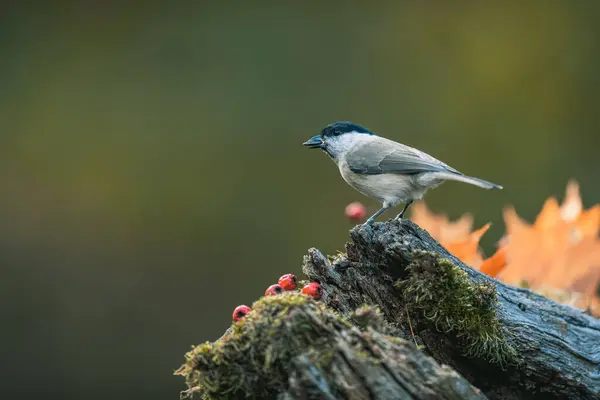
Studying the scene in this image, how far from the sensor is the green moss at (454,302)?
6.12ft

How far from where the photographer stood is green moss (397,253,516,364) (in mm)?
1865

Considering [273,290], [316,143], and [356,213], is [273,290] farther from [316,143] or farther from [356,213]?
[316,143]

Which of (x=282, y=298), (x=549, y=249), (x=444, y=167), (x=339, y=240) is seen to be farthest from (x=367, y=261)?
(x=339, y=240)

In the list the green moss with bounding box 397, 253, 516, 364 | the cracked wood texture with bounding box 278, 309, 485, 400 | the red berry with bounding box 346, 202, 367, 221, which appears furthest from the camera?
the red berry with bounding box 346, 202, 367, 221

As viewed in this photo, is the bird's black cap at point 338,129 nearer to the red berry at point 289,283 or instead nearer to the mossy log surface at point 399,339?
the mossy log surface at point 399,339

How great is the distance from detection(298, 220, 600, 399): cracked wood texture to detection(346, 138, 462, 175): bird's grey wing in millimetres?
622

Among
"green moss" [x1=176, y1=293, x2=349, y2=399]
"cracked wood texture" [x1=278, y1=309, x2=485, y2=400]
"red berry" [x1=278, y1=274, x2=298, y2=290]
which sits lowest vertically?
"cracked wood texture" [x1=278, y1=309, x2=485, y2=400]

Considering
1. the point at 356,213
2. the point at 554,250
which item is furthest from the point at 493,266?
the point at 356,213

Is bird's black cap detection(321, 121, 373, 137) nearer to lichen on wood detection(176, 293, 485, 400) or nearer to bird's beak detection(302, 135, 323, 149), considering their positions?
bird's beak detection(302, 135, 323, 149)

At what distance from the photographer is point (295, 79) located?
17.2 feet

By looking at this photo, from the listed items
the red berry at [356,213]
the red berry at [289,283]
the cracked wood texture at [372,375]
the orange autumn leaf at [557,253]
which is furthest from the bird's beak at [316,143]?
the cracked wood texture at [372,375]

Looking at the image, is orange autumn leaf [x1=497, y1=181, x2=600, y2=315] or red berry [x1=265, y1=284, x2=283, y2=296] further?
orange autumn leaf [x1=497, y1=181, x2=600, y2=315]

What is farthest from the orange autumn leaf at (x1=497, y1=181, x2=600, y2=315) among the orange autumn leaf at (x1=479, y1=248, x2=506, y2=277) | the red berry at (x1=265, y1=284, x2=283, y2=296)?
the red berry at (x1=265, y1=284, x2=283, y2=296)

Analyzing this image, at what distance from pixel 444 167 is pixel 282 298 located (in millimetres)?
1205
